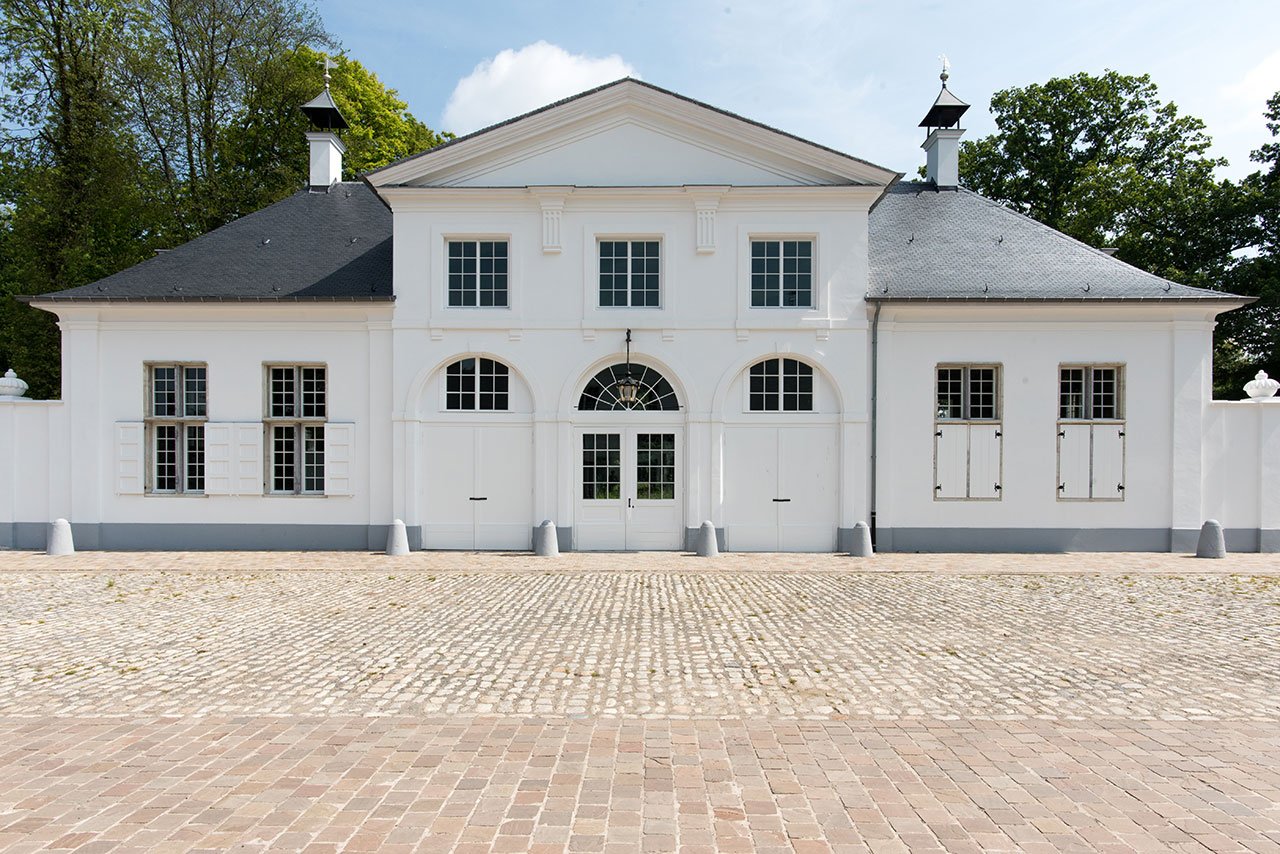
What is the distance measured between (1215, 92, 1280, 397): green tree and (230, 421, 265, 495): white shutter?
2783cm

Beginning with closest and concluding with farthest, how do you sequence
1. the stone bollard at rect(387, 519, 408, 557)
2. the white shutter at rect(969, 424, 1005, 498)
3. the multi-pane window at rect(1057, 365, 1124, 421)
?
1. the stone bollard at rect(387, 519, 408, 557)
2. the white shutter at rect(969, 424, 1005, 498)
3. the multi-pane window at rect(1057, 365, 1124, 421)

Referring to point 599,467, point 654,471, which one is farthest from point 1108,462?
point 599,467

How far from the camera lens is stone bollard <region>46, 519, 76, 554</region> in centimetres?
1374

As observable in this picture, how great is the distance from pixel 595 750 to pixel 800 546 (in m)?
10.1

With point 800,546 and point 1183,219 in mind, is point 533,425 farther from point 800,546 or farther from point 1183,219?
point 1183,219

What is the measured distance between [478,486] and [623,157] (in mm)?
6714

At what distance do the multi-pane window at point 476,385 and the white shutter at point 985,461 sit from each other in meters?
8.83

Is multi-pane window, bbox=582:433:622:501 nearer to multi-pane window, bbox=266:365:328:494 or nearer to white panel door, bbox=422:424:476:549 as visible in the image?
white panel door, bbox=422:424:476:549

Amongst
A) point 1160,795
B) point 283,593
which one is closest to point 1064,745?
point 1160,795

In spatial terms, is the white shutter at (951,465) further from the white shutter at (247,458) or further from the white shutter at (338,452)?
the white shutter at (247,458)

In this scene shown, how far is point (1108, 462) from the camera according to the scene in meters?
14.2

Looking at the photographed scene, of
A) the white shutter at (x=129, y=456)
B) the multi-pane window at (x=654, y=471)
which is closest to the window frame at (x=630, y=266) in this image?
the multi-pane window at (x=654, y=471)

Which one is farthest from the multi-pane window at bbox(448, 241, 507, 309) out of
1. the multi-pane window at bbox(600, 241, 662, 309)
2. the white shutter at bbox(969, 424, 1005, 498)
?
the white shutter at bbox(969, 424, 1005, 498)

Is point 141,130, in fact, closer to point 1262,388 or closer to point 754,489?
point 754,489
